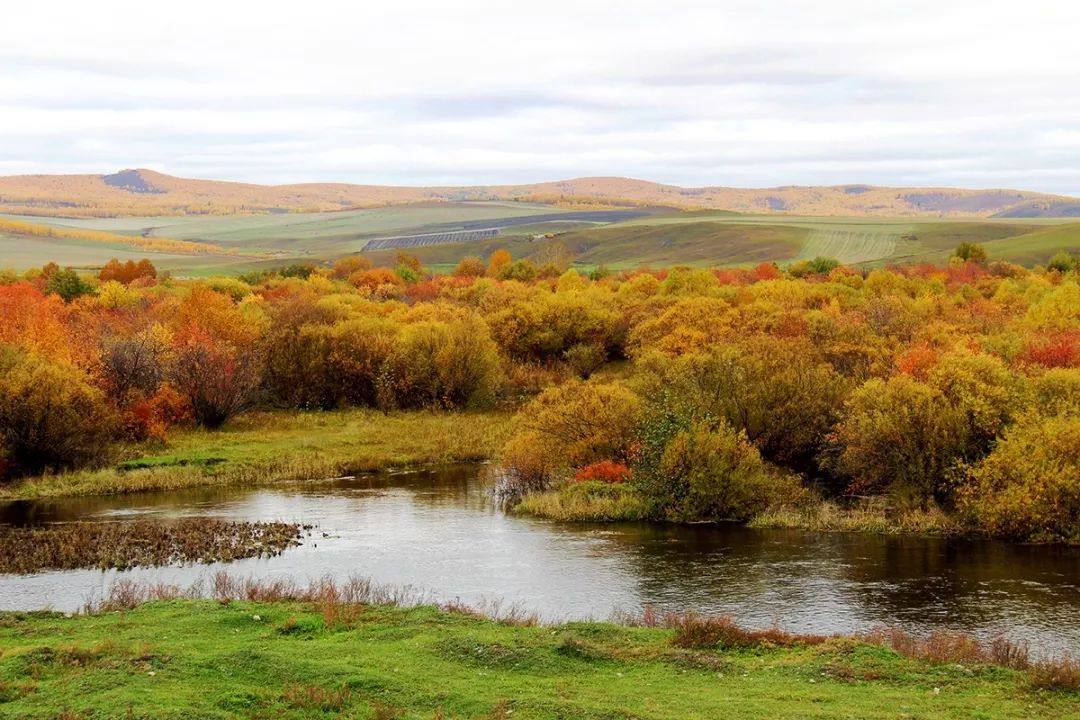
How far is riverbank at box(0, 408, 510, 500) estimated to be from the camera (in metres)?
57.3

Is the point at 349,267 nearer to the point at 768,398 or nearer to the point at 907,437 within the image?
the point at 768,398

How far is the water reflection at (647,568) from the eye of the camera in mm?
35156

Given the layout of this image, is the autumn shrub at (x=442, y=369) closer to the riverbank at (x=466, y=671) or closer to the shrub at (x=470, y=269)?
the riverbank at (x=466, y=671)

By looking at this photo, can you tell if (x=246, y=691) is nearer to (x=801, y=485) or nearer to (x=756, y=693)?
(x=756, y=693)

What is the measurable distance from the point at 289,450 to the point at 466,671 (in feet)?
138

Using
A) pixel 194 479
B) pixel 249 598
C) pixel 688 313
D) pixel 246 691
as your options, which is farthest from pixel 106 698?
pixel 688 313

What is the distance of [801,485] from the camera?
178 ft

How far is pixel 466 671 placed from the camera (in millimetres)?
25641

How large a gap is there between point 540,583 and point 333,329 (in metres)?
47.9

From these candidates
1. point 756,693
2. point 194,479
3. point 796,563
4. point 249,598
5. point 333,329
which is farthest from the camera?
point 333,329

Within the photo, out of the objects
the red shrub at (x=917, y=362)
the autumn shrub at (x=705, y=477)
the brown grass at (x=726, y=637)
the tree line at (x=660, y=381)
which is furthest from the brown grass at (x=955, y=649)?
the red shrub at (x=917, y=362)

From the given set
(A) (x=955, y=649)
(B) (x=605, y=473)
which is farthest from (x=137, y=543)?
(A) (x=955, y=649)

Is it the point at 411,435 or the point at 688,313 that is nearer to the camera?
the point at 411,435

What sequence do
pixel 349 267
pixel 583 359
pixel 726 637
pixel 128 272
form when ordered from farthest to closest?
pixel 349 267 → pixel 128 272 → pixel 583 359 → pixel 726 637
